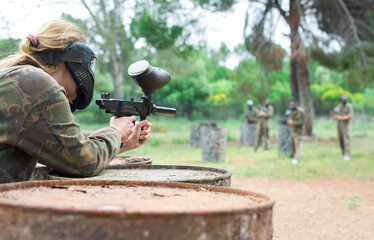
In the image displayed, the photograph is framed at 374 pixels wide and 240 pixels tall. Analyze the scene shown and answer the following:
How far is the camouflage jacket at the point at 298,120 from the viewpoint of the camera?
1248 centimetres

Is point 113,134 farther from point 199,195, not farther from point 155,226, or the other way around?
point 155,226

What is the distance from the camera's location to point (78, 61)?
2303 mm

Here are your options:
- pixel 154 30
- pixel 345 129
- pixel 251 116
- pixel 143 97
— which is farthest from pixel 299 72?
pixel 143 97

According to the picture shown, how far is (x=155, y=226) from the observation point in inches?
45.2

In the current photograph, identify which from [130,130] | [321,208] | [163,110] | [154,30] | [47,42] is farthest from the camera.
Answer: [154,30]

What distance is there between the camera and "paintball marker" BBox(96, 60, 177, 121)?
2.55 metres

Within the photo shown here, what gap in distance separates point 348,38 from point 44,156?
17526 mm

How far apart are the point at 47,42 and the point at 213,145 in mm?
10815

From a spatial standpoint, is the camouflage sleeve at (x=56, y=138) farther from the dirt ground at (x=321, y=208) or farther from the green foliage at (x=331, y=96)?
the green foliage at (x=331, y=96)

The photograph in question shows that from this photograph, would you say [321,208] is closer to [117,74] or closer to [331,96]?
[117,74]

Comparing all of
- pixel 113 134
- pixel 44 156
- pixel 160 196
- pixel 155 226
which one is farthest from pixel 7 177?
pixel 155 226

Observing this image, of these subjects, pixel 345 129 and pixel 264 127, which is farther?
pixel 264 127

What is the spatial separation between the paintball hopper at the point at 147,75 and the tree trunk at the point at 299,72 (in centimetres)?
1446

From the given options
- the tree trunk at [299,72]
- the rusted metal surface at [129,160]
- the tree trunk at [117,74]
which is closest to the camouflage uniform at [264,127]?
the tree trunk at [299,72]
